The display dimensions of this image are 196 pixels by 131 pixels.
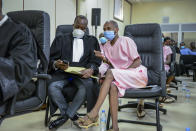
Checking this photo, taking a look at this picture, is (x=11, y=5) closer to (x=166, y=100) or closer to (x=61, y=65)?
(x=61, y=65)

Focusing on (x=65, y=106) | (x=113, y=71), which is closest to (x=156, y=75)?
(x=113, y=71)

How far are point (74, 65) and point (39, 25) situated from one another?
31.1 inches

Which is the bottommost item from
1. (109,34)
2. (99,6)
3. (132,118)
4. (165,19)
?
(132,118)

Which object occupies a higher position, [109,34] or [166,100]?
[109,34]

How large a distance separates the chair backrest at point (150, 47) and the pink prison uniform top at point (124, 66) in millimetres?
159

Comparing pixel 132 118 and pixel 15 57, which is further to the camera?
pixel 132 118

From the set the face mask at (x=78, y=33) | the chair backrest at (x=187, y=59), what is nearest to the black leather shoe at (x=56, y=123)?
the face mask at (x=78, y=33)

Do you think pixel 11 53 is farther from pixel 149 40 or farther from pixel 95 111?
pixel 149 40

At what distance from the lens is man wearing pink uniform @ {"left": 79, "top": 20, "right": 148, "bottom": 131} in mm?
1797

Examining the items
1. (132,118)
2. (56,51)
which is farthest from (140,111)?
(56,51)

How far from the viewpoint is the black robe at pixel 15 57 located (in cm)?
106

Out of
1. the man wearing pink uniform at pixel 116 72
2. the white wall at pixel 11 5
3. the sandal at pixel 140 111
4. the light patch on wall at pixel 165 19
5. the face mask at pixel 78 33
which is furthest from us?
the light patch on wall at pixel 165 19

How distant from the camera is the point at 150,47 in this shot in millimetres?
2312

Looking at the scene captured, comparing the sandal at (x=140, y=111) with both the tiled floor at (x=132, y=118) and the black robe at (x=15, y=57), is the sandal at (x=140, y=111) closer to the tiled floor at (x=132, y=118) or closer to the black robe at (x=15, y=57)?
the tiled floor at (x=132, y=118)
